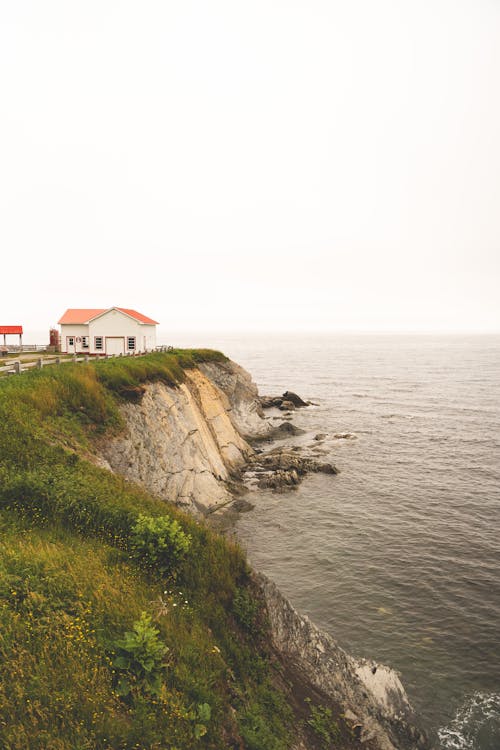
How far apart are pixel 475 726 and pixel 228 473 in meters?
21.8

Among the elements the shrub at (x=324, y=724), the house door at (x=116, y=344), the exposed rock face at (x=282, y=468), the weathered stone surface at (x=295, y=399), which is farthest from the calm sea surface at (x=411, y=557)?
the house door at (x=116, y=344)

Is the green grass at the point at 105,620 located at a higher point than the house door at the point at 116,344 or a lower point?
lower

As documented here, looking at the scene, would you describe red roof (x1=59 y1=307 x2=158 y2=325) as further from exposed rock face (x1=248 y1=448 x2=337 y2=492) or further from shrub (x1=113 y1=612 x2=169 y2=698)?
shrub (x1=113 y1=612 x2=169 y2=698)

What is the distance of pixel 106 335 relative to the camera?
48.7 metres

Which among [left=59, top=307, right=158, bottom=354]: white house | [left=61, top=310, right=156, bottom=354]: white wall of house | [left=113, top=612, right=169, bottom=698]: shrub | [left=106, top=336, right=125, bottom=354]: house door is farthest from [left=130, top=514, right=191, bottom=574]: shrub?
[left=106, top=336, right=125, bottom=354]: house door

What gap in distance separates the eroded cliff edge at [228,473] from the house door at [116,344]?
37.4ft

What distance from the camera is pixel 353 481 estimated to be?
107 feet

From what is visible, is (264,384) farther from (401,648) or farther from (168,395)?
(401,648)

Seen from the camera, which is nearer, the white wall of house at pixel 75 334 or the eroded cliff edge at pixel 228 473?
the eroded cliff edge at pixel 228 473

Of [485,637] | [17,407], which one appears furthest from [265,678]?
[17,407]

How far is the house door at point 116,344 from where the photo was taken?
1924 inches

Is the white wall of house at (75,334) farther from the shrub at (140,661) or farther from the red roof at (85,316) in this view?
the shrub at (140,661)

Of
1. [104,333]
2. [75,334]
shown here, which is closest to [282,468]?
[104,333]

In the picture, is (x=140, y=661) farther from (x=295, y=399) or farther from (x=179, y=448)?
(x=295, y=399)
